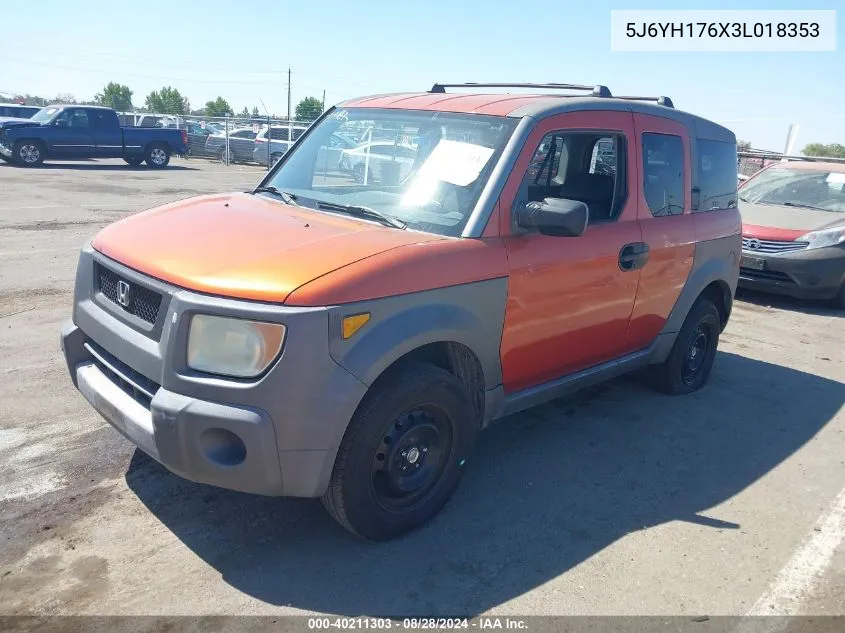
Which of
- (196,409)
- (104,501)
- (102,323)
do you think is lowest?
(104,501)

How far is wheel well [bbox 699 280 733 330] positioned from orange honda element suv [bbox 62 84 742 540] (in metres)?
0.52

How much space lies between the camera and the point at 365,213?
12.1ft

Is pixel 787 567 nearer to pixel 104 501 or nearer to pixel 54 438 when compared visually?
pixel 104 501

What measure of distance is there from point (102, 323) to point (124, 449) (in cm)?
101

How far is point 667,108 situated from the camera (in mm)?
4992

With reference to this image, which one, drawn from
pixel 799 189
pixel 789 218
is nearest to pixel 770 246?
pixel 789 218

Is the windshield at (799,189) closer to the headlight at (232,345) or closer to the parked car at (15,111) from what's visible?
the headlight at (232,345)

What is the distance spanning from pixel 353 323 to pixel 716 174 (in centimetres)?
378

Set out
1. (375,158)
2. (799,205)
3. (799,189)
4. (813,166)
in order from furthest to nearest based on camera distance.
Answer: (813,166), (799,189), (799,205), (375,158)

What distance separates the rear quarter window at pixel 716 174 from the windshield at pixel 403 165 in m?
2.15

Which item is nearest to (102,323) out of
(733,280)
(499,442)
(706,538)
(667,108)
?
(499,442)

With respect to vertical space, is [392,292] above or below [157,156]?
below

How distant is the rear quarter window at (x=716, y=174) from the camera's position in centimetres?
526

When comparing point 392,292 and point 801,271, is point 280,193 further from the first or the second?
point 801,271
